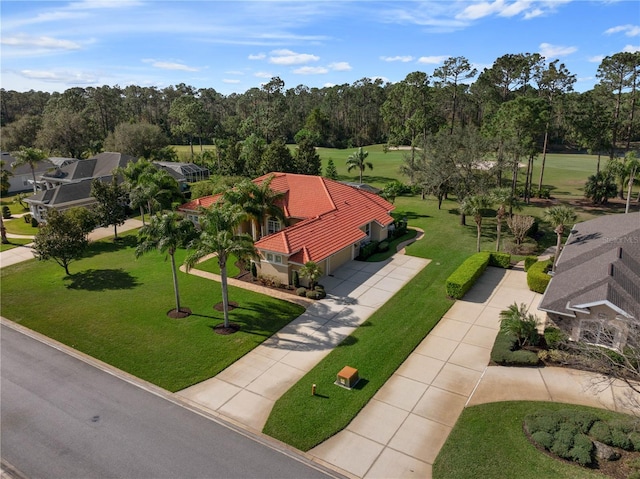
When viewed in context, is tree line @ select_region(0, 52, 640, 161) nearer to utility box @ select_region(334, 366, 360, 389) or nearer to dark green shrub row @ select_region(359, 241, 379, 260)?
dark green shrub row @ select_region(359, 241, 379, 260)

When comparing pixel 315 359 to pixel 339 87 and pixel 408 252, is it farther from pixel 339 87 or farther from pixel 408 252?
pixel 339 87

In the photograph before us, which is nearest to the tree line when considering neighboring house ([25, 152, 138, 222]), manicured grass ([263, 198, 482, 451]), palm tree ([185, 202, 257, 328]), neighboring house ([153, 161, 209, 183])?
neighboring house ([153, 161, 209, 183])

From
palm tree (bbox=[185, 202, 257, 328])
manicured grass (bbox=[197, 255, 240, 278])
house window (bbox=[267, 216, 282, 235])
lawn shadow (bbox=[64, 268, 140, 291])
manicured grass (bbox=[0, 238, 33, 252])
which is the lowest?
lawn shadow (bbox=[64, 268, 140, 291])

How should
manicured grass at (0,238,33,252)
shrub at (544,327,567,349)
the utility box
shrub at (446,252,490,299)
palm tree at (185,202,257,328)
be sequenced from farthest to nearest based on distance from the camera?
manicured grass at (0,238,33,252), shrub at (446,252,490,299), palm tree at (185,202,257,328), shrub at (544,327,567,349), the utility box

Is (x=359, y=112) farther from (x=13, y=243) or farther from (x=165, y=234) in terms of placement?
(x=165, y=234)

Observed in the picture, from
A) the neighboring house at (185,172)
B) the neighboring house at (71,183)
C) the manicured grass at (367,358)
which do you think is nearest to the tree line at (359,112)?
the neighboring house at (185,172)

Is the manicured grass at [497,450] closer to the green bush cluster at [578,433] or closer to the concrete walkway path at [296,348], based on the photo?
the green bush cluster at [578,433]
